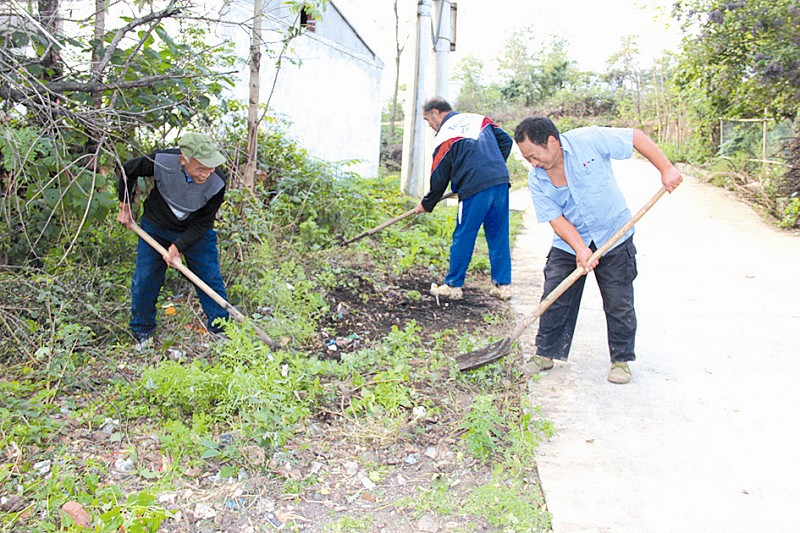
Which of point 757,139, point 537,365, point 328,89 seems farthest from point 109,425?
point 757,139

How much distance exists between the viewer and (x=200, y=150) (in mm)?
4422

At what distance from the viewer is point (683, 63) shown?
13.1 meters

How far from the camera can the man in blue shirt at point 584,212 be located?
410 centimetres

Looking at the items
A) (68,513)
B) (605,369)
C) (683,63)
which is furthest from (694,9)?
(68,513)

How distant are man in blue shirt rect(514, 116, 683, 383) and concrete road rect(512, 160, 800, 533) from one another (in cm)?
32

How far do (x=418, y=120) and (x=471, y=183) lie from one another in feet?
15.5

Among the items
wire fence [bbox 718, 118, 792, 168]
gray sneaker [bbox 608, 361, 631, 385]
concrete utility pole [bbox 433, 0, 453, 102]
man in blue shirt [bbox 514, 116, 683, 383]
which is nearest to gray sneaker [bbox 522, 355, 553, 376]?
man in blue shirt [bbox 514, 116, 683, 383]

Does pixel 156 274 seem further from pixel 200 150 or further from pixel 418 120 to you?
pixel 418 120

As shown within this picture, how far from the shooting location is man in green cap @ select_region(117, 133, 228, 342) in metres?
4.64

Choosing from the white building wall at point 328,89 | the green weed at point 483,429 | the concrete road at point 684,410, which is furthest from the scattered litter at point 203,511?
the white building wall at point 328,89

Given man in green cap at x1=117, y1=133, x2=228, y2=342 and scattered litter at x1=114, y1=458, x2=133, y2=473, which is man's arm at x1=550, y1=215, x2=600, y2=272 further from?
scattered litter at x1=114, y1=458, x2=133, y2=473

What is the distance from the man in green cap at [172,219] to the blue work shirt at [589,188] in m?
2.06

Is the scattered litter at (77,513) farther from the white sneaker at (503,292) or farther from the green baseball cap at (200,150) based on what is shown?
the white sneaker at (503,292)

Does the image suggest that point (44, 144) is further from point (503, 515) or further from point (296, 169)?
point (503, 515)
